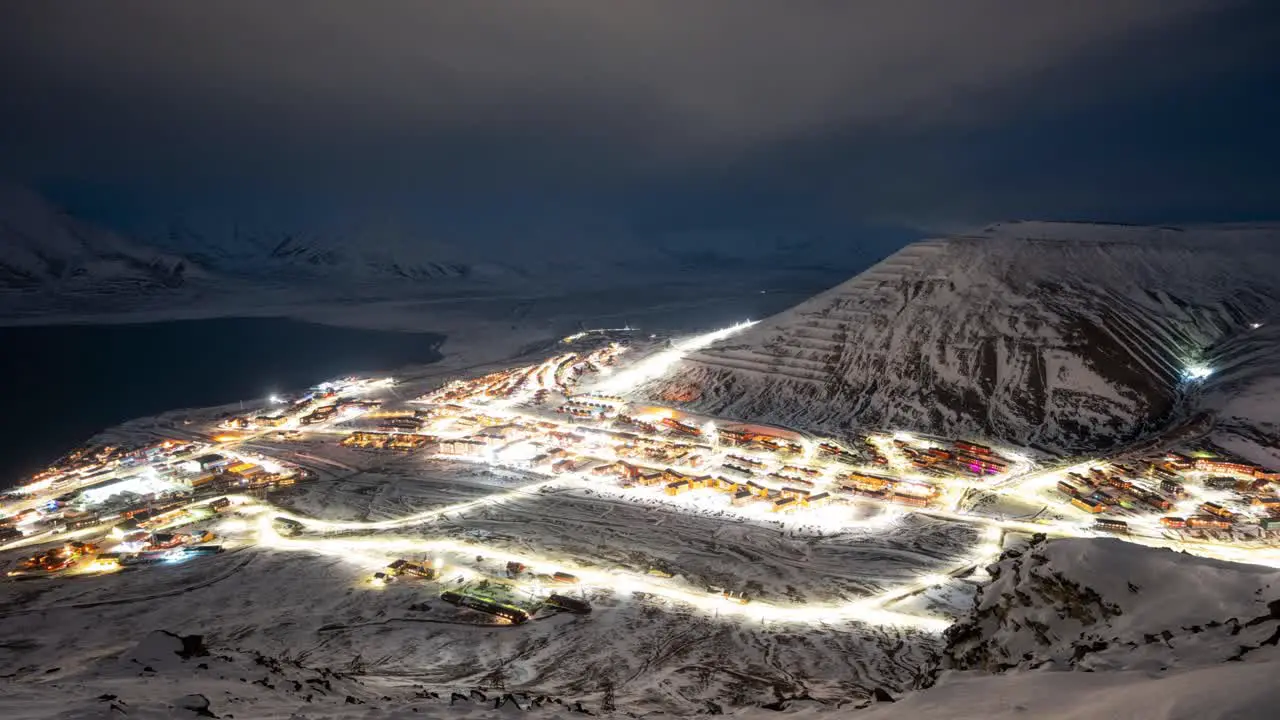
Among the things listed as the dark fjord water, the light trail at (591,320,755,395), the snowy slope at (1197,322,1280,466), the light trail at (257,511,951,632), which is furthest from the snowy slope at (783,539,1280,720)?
the dark fjord water

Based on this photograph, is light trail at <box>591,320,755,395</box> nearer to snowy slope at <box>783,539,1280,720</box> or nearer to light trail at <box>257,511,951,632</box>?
light trail at <box>257,511,951,632</box>

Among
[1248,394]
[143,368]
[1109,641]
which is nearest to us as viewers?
[1109,641]

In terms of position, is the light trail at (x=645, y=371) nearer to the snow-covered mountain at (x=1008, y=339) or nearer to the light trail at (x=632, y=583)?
the snow-covered mountain at (x=1008, y=339)

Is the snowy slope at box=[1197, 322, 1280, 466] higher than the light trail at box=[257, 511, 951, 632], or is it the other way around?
the snowy slope at box=[1197, 322, 1280, 466]

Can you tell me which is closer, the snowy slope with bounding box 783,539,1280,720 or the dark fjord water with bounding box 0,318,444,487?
the snowy slope with bounding box 783,539,1280,720

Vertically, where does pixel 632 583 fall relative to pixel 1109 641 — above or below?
below

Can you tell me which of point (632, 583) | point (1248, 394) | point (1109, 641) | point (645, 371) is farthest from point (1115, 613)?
point (645, 371)

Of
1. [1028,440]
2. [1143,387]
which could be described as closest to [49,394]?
[1028,440]

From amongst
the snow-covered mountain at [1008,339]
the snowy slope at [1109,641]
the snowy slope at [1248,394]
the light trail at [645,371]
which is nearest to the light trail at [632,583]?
the snowy slope at [1109,641]

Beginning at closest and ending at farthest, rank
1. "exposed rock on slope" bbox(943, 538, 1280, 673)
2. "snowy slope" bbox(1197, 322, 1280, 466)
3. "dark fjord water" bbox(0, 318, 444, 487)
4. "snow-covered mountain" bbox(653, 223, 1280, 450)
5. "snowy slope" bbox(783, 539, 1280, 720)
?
1. "snowy slope" bbox(783, 539, 1280, 720)
2. "exposed rock on slope" bbox(943, 538, 1280, 673)
3. "snowy slope" bbox(1197, 322, 1280, 466)
4. "snow-covered mountain" bbox(653, 223, 1280, 450)
5. "dark fjord water" bbox(0, 318, 444, 487)

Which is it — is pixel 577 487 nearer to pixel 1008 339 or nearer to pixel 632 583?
pixel 632 583
